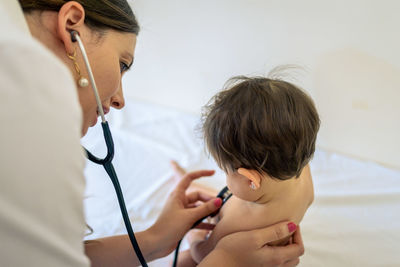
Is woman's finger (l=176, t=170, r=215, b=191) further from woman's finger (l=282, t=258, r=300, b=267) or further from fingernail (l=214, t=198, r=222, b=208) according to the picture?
woman's finger (l=282, t=258, r=300, b=267)

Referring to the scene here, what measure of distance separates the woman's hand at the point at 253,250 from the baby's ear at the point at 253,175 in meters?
0.15

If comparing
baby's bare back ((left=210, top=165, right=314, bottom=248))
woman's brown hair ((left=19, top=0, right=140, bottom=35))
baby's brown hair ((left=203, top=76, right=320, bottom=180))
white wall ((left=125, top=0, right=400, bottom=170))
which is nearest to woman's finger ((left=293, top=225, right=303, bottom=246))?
baby's bare back ((left=210, top=165, right=314, bottom=248))

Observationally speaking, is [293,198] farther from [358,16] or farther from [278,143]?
[358,16]

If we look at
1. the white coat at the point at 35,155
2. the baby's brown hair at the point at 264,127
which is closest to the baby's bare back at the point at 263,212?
the baby's brown hair at the point at 264,127

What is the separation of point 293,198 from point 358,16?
2.18 feet

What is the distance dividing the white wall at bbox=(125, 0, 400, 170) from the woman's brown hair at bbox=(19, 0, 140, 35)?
639 mm

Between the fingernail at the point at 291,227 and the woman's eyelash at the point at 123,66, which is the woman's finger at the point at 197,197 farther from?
the woman's eyelash at the point at 123,66

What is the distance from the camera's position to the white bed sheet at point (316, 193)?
965 mm

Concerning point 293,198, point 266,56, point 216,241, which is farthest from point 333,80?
point 216,241

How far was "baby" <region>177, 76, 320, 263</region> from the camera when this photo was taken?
70 centimetres

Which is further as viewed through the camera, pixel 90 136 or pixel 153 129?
pixel 153 129

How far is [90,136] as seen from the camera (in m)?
1.00

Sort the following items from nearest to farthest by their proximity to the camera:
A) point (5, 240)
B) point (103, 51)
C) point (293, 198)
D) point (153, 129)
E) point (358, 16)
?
point (5, 240) < point (103, 51) < point (293, 198) < point (358, 16) < point (153, 129)

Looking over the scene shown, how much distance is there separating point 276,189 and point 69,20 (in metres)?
0.61
